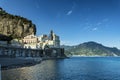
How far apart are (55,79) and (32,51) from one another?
149916mm

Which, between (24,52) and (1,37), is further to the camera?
(24,52)

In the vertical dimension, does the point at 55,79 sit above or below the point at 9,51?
below

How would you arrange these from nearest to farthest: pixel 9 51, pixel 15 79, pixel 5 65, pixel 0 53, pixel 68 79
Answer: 1. pixel 15 79
2. pixel 68 79
3. pixel 5 65
4. pixel 0 53
5. pixel 9 51

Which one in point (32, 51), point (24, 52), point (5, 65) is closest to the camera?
point (5, 65)

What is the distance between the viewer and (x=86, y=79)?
52969 mm

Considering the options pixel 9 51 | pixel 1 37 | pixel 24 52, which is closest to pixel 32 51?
pixel 24 52

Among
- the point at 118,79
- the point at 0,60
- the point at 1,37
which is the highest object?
the point at 1,37

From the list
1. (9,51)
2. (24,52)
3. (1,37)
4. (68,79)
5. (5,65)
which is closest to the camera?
(68,79)

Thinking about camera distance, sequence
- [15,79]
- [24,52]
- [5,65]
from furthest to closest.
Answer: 1. [24,52]
2. [5,65]
3. [15,79]

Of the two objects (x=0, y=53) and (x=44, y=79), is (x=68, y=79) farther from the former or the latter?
(x=0, y=53)

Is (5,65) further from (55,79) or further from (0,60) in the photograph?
(55,79)

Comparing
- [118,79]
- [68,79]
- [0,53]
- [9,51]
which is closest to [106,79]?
[118,79]

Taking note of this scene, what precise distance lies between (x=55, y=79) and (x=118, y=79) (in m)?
15.6

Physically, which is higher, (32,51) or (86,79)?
(32,51)
